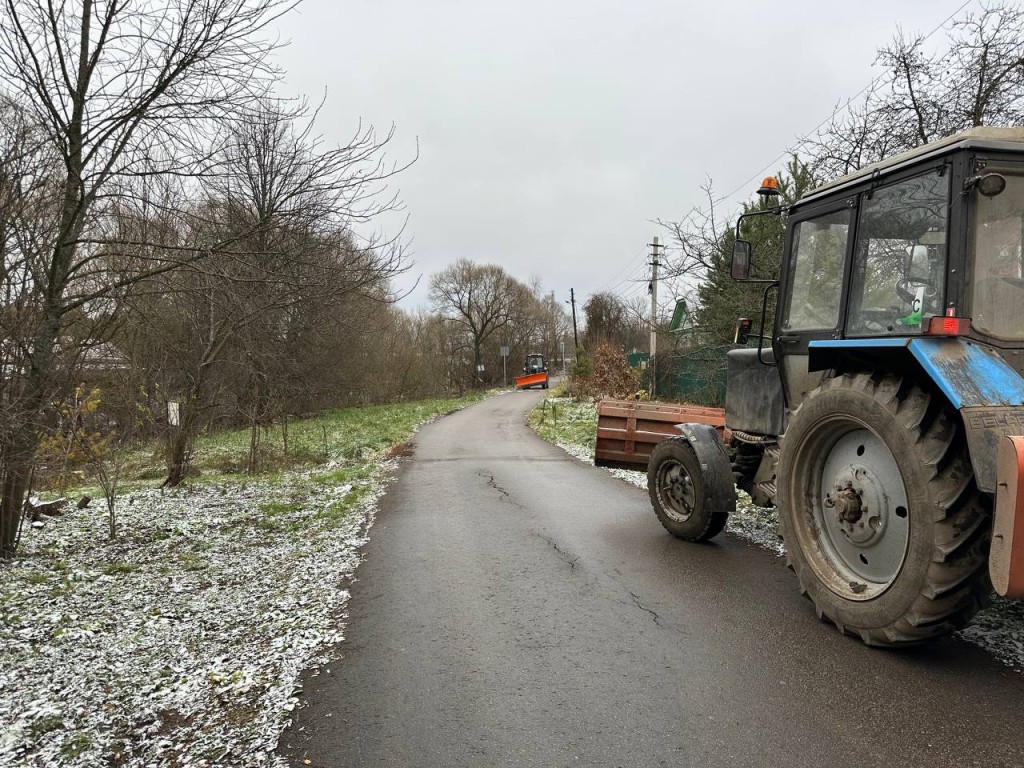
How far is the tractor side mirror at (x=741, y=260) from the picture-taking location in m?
4.82

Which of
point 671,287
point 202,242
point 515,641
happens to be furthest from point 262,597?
point 671,287

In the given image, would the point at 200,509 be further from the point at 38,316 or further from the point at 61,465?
the point at 38,316

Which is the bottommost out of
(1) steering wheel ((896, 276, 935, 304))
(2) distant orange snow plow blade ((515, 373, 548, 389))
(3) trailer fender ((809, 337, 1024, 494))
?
(2) distant orange snow plow blade ((515, 373, 548, 389))

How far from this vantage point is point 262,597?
4.91 metres

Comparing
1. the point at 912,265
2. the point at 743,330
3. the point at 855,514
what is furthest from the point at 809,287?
the point at 855,514

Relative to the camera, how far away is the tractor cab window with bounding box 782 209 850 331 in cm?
434

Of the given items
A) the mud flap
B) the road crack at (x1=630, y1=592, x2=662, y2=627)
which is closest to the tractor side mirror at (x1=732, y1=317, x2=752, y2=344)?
the road crack at (x1=630, y1=592, x2=662, y2=627)

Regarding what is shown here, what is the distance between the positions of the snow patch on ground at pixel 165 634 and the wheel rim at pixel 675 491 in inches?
118

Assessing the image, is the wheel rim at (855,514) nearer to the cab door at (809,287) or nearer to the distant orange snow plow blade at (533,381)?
the cab door at (809,287)

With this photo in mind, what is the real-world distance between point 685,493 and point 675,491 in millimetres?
133

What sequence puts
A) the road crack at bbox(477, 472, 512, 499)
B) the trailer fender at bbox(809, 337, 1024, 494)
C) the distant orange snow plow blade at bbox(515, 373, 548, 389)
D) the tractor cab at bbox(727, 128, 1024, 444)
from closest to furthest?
the trailer fender at bbox(809, 337, 1024, 494)
the tractor cab at bbox(727, 128, 1024, 444)
the road crack at bbox(477, 472, 512, 499)
the distant orange snow plow blade at bbox(515, 373, 548, 389)

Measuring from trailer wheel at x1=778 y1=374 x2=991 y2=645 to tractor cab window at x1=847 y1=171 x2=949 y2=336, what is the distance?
447 millimetres

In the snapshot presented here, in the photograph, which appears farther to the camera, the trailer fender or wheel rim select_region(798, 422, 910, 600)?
wheel rim select_region(798, 422, 910, 600)

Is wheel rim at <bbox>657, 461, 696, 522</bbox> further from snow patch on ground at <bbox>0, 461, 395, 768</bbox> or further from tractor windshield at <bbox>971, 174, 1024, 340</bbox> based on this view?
snow patch on ground at <bbox>0, 461, 395, 768</bbox>
